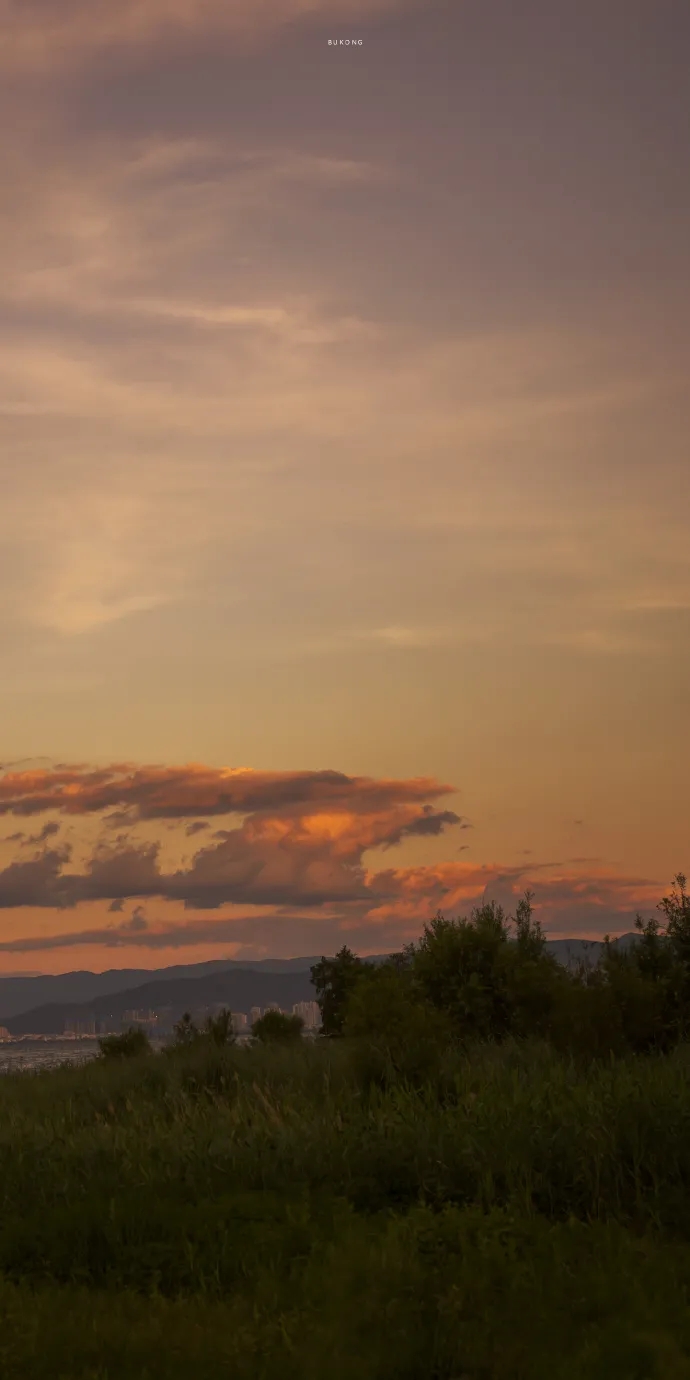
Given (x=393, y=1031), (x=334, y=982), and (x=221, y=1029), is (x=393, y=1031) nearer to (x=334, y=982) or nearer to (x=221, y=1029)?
(x=221, y=1029)

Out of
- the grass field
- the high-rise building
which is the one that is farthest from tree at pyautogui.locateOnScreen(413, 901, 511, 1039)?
the high-rise building

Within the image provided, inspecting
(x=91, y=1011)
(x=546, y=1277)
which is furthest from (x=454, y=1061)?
(x=91, y=1011)

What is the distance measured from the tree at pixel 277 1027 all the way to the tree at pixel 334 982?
1189 millimetres

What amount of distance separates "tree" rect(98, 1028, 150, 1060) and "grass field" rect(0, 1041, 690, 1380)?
740 inches

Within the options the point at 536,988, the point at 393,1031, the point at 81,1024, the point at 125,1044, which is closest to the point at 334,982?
the point at 125,1044

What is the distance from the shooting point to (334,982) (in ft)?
141

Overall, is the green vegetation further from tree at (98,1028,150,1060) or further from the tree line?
tree at (98,1028,150,1060)

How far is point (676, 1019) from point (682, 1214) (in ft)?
65.4

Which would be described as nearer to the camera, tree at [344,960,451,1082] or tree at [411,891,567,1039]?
tree at [344,960,451,1082]

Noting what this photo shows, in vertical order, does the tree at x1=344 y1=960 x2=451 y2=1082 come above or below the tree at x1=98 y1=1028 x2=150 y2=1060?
above

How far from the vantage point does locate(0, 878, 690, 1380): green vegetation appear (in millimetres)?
10469

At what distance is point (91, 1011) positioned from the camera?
15475 centimetres

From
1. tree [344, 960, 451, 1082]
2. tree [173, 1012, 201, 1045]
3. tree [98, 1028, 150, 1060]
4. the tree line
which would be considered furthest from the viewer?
tree [98, 1028, 150, 1060]

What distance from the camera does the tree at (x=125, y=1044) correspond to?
3834 cm
